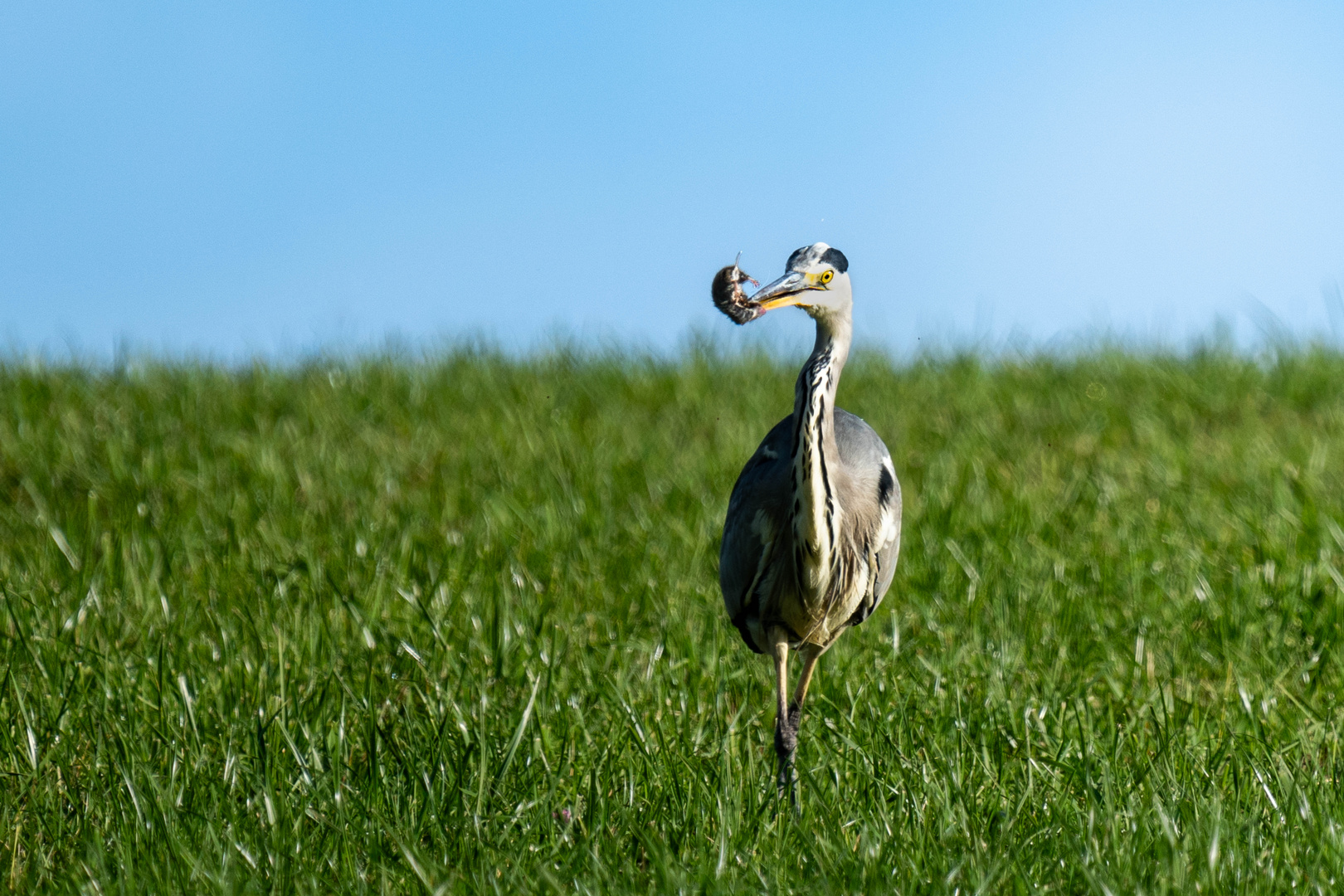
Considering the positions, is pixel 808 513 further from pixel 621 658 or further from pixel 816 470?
pixel 621 658

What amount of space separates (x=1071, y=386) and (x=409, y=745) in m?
7.56

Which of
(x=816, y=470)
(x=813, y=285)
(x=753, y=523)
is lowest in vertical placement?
(x=753, y=523)

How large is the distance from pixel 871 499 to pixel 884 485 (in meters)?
0.16

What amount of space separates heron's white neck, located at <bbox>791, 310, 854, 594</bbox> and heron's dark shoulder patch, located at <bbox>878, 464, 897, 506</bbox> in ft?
1.31

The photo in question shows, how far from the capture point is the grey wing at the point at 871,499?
13.8ft

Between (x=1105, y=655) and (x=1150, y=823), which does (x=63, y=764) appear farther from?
(x=1105, y=655)

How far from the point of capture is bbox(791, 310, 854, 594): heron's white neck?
370 centimetres

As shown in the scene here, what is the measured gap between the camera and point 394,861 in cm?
336

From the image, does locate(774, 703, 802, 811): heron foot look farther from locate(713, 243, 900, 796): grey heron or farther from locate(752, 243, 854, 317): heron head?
locate(752, 243, 854, 317): heron head

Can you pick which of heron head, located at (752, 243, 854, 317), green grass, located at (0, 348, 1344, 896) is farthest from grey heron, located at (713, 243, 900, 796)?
green grass, located at (0, 348, 1344, 896)

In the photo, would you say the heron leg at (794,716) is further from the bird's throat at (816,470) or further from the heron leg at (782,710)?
the bird's throat at (816,470)

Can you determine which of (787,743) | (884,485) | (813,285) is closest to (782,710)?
(787,743)

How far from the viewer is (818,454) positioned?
12.4ft

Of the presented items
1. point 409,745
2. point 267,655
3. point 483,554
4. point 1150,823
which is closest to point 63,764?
point 267,655
